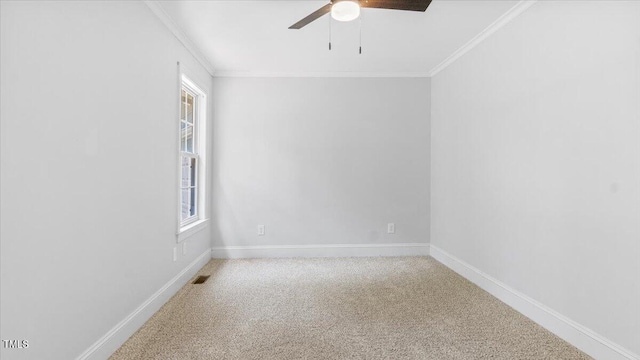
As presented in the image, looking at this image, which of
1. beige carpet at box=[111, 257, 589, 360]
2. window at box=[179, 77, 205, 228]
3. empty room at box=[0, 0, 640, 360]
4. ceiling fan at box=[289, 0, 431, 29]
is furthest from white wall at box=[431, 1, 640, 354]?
window at box=[179, 77, 205, 228]

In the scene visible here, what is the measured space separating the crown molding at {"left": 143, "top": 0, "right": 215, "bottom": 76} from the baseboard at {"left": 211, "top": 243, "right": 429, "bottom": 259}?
87.6 inches

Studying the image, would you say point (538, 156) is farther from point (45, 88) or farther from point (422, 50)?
point (45, 88)

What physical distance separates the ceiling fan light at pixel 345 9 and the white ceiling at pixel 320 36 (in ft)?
1.77

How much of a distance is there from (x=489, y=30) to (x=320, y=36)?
4.94 feet

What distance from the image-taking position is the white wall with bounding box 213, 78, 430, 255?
3998 mm

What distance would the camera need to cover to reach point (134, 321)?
7.02ft

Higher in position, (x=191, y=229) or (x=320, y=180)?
(x=320, y=180)

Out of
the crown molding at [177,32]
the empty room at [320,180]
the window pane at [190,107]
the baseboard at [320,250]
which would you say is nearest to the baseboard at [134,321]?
the empty room at [320,180]

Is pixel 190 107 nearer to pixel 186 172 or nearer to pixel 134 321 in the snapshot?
pixel 186 172

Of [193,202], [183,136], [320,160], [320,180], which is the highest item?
[183,136]

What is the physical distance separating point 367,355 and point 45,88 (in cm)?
212

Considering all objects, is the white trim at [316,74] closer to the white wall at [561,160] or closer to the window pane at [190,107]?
the window pane at [190,107]

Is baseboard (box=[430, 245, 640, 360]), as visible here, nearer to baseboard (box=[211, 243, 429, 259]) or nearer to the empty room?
the empty room

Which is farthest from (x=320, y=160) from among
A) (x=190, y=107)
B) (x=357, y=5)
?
(x=357, y=5)
